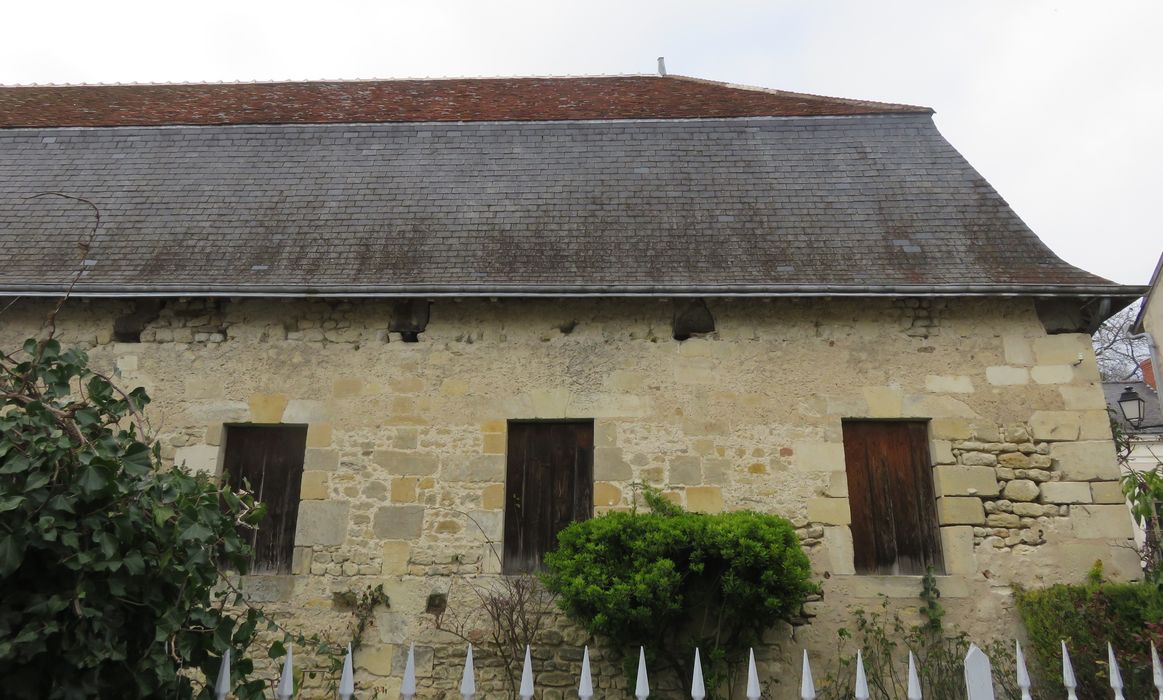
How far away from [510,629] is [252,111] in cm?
635

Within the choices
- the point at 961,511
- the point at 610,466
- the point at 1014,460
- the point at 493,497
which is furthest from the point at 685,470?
the point at 1014,460

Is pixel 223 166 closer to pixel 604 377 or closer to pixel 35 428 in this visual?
pixel 604 377

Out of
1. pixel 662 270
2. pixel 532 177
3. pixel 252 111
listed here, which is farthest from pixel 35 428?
pixel 252 111

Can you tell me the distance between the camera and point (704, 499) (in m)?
5.52

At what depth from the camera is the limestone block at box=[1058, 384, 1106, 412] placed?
221 inches

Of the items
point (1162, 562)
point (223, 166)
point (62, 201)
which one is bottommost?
point (1162, 562)

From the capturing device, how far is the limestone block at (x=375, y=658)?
5.21 meters

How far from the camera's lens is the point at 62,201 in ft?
22.6

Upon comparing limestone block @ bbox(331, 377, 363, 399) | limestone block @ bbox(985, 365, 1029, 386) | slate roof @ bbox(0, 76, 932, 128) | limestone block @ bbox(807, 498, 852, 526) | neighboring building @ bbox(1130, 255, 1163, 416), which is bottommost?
limestone block @ bbox(807, 498, 852, 526)

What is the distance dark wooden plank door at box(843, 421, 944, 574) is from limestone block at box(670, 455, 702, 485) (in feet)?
3.81

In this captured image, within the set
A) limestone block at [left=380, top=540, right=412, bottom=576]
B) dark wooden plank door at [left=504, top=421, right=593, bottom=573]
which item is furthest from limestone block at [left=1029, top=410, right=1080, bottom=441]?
limestone block at [left=380, top=540, right=412, bottom=576]

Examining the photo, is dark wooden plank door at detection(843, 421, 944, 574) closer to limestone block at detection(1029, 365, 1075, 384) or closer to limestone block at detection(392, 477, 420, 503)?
limestone block at detection(1029, 365, 1075, 384)

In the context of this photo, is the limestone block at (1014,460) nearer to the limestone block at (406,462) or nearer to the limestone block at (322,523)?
the limestone block at (406,462)

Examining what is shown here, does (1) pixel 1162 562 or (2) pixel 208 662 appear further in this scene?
(1) pixel 1162 562
